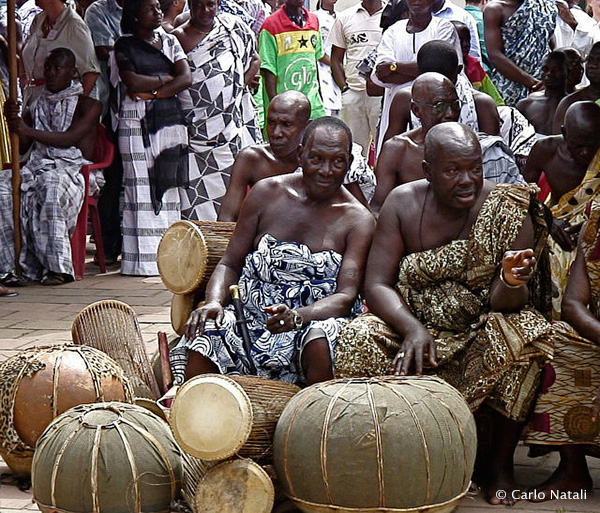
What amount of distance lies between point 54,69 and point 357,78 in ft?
11.0

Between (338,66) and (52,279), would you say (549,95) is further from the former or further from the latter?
(52,279)

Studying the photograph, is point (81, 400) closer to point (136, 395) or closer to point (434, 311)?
point (136, 395)

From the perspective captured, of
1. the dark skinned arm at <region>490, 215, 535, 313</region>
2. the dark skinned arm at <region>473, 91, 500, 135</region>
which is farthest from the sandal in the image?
the dark skinned arm at <region>490, 215, 535, 313</region>

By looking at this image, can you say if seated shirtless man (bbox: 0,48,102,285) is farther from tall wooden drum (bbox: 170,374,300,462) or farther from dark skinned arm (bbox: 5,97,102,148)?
tall wooden drum (bbox: 170,374,300,462)

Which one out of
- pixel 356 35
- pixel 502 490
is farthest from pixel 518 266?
pixel 356 35

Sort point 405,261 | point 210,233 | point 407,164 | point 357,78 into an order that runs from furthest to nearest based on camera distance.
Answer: point 357,78 < point 407,164 < point 210,233 < point 405,261

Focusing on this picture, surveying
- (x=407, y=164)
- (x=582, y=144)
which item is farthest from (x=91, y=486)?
(x=582, y=144)

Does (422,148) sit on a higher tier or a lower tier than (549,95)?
lower

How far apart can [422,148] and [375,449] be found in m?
2.48

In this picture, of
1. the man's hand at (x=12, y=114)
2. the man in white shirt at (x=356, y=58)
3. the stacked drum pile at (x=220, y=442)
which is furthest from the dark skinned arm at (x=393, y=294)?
the man in white shirt at (x=356, y=58)

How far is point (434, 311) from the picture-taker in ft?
13.9

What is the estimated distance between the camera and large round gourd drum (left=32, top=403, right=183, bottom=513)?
11.4 feet

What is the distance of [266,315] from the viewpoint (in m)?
4.52

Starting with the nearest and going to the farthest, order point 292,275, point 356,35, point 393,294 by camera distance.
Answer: point 393,294 < point 292,275 < point 356,35
